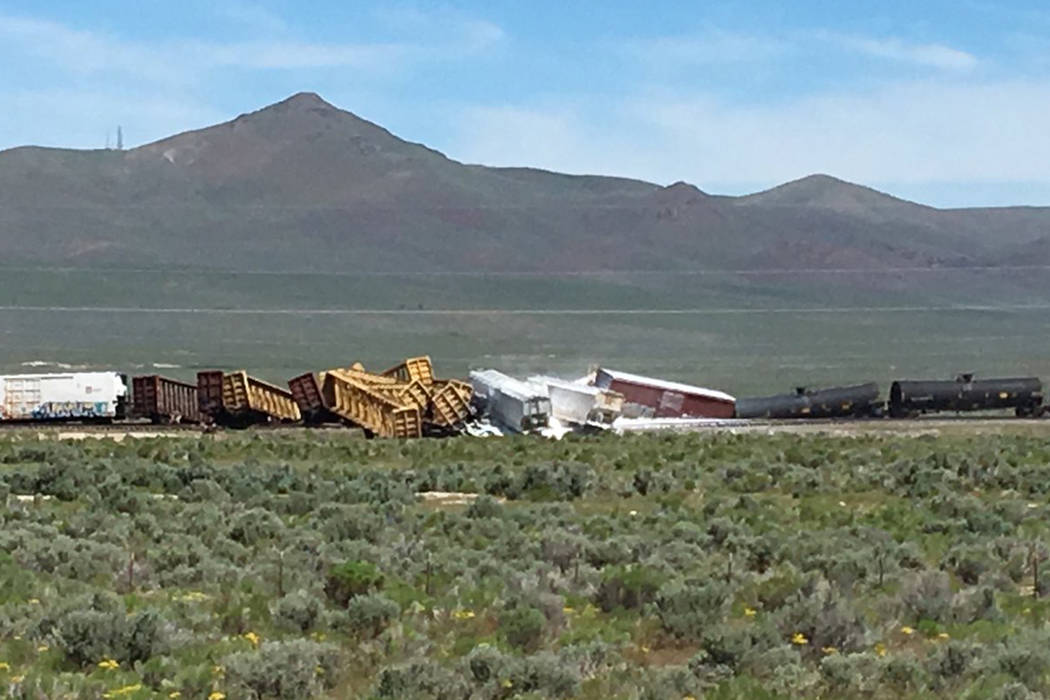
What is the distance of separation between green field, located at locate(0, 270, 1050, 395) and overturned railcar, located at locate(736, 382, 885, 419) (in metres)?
35.8

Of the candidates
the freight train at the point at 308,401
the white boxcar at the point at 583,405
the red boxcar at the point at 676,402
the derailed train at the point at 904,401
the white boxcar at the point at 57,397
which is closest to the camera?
the freight train at the point at 308,401

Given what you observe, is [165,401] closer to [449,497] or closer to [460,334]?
[449,497]

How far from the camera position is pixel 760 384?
10269cm

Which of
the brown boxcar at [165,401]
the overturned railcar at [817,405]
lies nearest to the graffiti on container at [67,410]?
the brown boxcar at [165,401]

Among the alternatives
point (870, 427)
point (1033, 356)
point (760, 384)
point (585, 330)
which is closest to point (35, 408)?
point (870, 427)

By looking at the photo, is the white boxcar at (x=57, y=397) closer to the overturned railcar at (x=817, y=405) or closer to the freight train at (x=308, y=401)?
the freight train at (x=308, y=401)

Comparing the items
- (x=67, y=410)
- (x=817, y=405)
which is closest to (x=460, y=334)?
(x=817, y=405)

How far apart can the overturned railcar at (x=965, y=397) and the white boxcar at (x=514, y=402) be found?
14.5 metres

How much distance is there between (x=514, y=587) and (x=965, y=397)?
49.0m

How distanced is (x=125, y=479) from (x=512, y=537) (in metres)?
10.7

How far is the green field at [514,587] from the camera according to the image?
36.1ft

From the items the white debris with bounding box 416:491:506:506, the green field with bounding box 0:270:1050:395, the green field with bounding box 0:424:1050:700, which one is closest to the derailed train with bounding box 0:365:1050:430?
the white debris with bounding box 416:491:506:506

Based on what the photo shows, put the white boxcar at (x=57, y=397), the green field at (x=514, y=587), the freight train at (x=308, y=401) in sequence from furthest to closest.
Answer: the white boxcar at (x=57, y=397) → the freight train at (x=308, y=401) → the green field at (x=514, y=587)

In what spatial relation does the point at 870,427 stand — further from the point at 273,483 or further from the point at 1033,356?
the point at 1033,356
